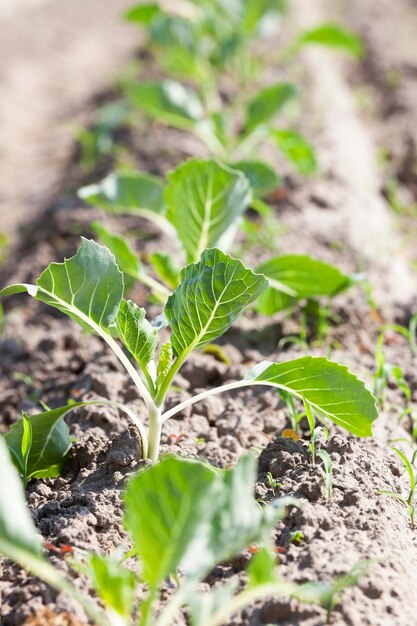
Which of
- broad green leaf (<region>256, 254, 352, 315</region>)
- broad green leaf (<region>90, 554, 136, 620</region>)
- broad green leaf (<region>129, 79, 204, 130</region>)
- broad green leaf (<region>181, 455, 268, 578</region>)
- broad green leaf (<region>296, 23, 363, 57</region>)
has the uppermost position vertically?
broad green leaf (<region>296, 23, 363, 57</region>)

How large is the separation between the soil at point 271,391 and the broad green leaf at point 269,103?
297 millimetres

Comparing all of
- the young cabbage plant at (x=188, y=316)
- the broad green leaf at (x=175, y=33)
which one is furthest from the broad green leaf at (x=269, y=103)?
the young cabbage plant at (x=188, y=316)

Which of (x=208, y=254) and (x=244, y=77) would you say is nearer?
(x=208, y=254)

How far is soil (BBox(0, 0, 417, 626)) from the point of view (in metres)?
1.41

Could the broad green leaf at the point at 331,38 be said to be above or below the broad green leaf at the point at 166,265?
above

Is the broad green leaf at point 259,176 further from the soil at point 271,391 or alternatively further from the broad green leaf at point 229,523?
the broad green leaf at point 229,523

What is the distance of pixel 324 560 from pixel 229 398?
760 mm

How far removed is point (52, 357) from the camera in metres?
2.46

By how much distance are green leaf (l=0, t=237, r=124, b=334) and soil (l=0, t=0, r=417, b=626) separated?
1.03 ft

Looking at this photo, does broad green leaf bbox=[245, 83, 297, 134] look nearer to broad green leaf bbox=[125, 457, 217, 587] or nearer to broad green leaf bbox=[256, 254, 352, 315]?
broad green leaf bbox=[256, 254, 352, 315]

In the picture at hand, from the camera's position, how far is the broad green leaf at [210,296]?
5.17 ft

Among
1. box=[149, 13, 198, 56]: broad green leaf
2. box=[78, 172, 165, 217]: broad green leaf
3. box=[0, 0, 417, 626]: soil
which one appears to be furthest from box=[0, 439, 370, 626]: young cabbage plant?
box=[149, 13, 198, 56]: broad green leaf

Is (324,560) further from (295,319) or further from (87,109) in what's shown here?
(87,109)

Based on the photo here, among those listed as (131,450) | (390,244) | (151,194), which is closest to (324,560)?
(131,450)
